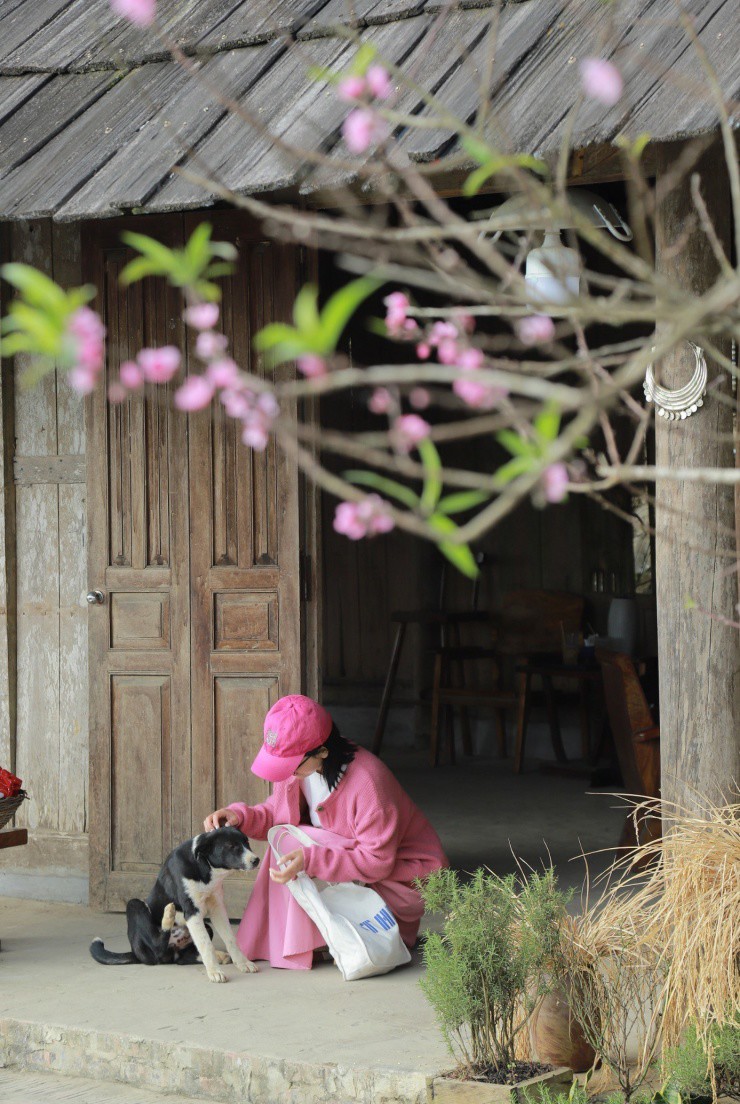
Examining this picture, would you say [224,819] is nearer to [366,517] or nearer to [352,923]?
[352,923]

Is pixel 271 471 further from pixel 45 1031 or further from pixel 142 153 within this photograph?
pixel 45 1031

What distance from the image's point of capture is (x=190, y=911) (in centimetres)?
476

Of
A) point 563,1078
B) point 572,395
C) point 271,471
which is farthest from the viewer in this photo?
point 271,471

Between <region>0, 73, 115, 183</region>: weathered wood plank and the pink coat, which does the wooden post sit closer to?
the pink coat

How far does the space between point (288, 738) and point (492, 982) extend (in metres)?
1.52

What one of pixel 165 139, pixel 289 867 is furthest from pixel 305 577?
pixel 165 139

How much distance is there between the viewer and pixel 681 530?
13.9ft

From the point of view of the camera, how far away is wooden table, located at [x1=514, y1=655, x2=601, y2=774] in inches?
348

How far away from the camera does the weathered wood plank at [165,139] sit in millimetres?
4488

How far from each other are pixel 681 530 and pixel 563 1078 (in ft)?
5.28

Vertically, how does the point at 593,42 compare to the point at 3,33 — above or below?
below

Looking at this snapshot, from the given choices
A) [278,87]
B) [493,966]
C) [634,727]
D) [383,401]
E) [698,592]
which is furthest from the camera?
[634,727]

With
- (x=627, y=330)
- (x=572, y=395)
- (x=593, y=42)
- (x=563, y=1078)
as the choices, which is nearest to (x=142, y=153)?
(x=593, y=42)

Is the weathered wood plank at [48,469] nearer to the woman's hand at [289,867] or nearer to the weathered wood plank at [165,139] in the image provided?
the weathered wood plank at [165,139]
